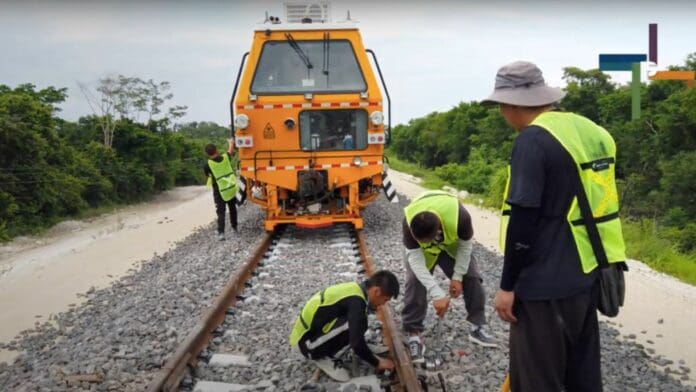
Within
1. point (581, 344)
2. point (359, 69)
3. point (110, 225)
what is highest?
point (359, 69)

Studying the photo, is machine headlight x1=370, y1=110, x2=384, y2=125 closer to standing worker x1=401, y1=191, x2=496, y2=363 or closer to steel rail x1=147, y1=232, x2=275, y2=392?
steel rail x1=147, y1=232, x2=275, y2=392

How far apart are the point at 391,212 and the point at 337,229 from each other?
2452mm

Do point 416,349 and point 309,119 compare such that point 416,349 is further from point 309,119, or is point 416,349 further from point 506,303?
point 309,119

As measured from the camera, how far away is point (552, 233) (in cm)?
258

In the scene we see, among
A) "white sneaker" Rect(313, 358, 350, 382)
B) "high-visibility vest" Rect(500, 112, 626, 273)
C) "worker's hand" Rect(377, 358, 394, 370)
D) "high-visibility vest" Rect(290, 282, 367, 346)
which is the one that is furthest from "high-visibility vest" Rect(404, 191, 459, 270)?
"high-visibility vest" Rect(500, 112, 626, 273)

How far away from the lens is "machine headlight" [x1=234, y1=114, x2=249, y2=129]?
30.9 ft

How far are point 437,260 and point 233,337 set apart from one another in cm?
177

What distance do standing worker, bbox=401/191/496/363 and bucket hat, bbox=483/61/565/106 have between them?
1337 millimetres

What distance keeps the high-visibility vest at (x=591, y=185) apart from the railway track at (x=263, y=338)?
151 centimetres

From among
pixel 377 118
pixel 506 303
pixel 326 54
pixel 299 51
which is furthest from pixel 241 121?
pixel 506 303

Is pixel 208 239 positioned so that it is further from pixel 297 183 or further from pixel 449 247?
pixel 449 247

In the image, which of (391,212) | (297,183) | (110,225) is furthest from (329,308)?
(110,225)

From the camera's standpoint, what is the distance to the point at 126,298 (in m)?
6.74

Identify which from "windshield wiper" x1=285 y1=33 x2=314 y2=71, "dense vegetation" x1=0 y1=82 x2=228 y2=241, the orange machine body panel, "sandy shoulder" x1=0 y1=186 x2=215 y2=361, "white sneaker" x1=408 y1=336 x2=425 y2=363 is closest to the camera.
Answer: "white sneaker" x1=408 y1=336 x2=425 y2=363
